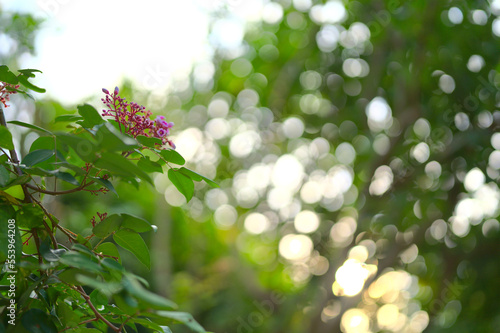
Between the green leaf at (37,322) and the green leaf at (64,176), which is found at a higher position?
the green leaf at (64,176)

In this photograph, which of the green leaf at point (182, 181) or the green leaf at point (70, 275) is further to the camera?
the green leaf at point (182, 181)

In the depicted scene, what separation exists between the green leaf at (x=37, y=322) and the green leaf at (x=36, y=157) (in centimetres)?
14

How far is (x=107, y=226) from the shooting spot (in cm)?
45

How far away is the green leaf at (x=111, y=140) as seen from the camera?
1.13ft

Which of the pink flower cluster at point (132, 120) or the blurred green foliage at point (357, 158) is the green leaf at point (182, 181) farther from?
the blurred green foliage at point (357, 158)

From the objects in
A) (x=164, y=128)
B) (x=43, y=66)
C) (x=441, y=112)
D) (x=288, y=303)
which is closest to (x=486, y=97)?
(x=441, y=112)

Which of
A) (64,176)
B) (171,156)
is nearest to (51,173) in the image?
(64,176)

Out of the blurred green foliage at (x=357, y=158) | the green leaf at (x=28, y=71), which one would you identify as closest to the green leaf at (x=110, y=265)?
the green leaf at (x=28, y=71)

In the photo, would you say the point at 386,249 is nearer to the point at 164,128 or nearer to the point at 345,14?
the point at 345,14

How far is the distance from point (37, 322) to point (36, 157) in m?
0.15

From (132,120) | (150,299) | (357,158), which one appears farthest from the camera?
(357,158)

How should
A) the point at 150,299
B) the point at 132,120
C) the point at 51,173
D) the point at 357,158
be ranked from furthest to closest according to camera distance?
the point at 357,158 → the point at 132,120 → the point at 51,173 → the point at 150,299

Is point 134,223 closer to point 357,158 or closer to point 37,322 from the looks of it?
point 37,322

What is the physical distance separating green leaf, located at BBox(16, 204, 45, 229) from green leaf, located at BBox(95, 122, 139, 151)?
12 centimetres
